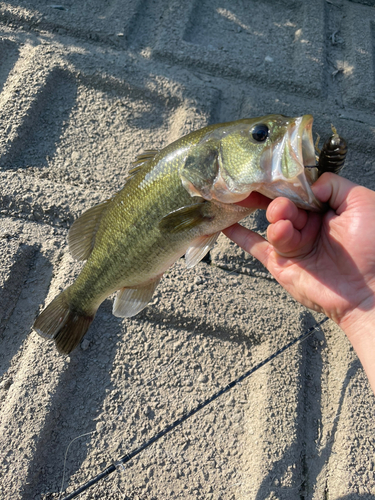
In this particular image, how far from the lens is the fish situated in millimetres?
1593

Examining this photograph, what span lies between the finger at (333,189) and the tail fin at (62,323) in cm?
134

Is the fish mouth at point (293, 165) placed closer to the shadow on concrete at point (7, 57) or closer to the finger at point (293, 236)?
the finger at point (293, 236)

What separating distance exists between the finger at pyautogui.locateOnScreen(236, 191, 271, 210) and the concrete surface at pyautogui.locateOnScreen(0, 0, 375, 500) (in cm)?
86

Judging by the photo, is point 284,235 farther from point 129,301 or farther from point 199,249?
point 129,301

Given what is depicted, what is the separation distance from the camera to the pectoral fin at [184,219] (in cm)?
175

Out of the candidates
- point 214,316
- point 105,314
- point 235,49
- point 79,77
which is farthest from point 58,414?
point 235,49

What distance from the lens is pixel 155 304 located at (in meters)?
2.45

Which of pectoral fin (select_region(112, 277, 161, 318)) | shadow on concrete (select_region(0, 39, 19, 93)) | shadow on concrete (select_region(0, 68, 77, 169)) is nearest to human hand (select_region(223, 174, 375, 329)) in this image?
pectoral fin (select_region(112, 277, 161, 318))

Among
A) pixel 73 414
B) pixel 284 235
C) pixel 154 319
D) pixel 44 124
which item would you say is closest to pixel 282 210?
pixel 284 235

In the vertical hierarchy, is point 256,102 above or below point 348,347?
above

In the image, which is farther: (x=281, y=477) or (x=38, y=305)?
(x=38, y=305)

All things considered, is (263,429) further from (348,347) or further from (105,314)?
(105,314)

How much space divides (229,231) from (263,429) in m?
1.13

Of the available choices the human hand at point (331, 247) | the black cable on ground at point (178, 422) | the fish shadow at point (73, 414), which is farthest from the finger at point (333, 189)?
the fish shadow at point (73, 414)
